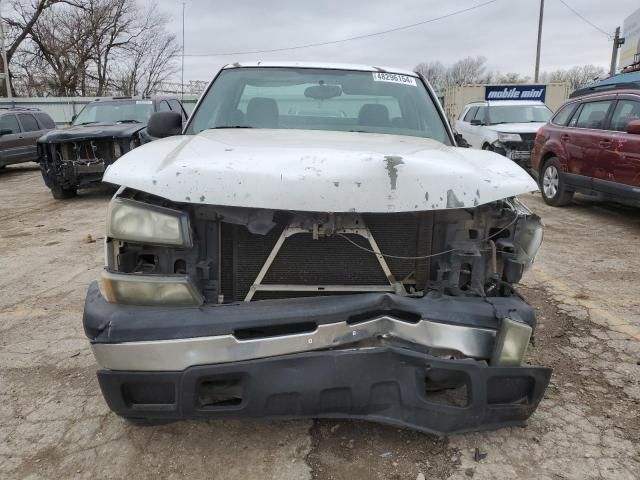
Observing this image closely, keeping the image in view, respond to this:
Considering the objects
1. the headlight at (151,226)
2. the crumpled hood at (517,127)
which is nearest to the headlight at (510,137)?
the crumpled hood at (517,127)

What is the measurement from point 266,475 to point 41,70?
37.2m

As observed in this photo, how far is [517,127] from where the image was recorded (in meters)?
Answer: 12.5

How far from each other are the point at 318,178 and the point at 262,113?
158 centimetres

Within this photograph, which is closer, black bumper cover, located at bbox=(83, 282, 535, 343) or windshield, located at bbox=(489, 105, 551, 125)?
black bumper cover, located at bbox=(83, 282, 535, 343)

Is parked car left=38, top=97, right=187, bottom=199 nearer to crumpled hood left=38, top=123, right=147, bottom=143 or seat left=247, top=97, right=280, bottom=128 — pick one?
crumpled hood left=38, top=123, right=147, bottom=143

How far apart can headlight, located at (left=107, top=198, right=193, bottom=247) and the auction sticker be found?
2.18 meters

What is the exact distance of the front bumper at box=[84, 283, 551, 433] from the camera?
2100 mm

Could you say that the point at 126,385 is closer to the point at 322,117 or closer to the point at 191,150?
the point at 191,150

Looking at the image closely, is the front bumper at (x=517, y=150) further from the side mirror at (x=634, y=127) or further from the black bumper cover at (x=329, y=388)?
the black bumper cover at (x=329, y=388)

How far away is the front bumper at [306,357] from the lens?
2.10 metres

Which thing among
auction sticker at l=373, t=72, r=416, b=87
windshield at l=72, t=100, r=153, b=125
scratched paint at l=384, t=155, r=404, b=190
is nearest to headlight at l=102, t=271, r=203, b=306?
scratched paint at l=384, t=155, r=404, b=190

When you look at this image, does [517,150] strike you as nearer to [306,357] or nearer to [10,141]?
[306,357]

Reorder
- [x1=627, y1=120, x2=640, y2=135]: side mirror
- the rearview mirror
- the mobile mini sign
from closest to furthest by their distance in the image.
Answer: the rearview mirror → [x1=627, y1=120, x2=640, y2=135]: side mirror → the mobile mini sign

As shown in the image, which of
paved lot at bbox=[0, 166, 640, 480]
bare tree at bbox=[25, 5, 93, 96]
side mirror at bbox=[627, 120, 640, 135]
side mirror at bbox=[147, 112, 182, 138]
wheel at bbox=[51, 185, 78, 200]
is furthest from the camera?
bare tree at bbox=[25, 5, 93, 96]
